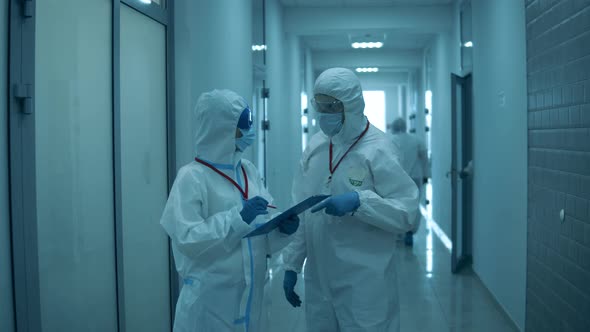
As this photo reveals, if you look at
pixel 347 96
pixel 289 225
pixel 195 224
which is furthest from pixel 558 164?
pixel 195 224

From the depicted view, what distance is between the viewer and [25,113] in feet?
6.36

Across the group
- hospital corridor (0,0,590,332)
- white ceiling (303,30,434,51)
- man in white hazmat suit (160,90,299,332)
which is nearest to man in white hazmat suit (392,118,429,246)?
white ceiling (303,30,434,51)

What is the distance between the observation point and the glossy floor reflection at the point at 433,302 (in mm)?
4055

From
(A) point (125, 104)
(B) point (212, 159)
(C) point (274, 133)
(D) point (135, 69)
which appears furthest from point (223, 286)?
(C) point (274, 133)

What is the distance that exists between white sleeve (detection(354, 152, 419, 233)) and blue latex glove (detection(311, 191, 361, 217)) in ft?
0.12

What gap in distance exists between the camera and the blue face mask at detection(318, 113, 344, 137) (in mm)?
2336

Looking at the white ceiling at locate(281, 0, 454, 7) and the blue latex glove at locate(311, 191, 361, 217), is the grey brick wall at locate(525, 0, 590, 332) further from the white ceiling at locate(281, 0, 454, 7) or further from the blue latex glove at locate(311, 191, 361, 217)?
the white ceiling at locate(281, 0, 454, 7)

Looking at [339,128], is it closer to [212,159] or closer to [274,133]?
[212,159]

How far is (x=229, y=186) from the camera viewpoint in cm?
212

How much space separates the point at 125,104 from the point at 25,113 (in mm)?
958

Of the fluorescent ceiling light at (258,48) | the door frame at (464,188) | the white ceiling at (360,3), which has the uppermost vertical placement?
the white ceiling at (360,3)

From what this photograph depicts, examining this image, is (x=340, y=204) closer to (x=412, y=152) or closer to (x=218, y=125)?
(x=218, y=125)

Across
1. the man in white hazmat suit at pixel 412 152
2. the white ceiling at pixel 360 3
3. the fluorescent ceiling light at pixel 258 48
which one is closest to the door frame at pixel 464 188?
the man in white hazmat suit at pixel 412 152

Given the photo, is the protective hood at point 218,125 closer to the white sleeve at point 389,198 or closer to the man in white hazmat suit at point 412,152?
the white sleeve at point 389,198
